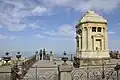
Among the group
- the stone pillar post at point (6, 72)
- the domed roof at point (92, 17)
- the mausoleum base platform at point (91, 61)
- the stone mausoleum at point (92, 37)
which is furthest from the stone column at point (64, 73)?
the domed roof at point (92, 17)

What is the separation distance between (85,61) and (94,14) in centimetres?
586

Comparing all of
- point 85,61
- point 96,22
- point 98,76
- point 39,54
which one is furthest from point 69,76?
point 39,54

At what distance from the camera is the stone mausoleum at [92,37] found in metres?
23.4

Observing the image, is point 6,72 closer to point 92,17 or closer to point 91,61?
point 91,61

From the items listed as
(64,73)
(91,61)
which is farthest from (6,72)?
(91,61)

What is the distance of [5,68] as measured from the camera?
929 centimetres

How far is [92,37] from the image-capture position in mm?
23531

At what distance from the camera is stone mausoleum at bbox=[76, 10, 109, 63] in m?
23.4

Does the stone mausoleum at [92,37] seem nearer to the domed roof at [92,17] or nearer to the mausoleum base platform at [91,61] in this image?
the domed roof at [92,17]

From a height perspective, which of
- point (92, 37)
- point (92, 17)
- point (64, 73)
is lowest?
point (64, 73)

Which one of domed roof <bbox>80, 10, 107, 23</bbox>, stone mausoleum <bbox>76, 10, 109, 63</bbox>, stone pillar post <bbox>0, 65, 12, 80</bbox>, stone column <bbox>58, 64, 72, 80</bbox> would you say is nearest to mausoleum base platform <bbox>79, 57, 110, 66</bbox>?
stone mausoleum <bbox>76, 10, 109, 63</bbox>

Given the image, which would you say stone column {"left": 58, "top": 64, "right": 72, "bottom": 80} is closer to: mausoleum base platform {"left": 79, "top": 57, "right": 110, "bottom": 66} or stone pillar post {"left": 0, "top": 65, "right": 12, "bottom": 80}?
stone pillar post {"left": 0, "top": 65, "right": 12, "bottom": 80}

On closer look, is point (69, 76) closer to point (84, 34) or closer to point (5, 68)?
point (5, 68)

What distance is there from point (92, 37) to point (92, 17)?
8.13 ft
